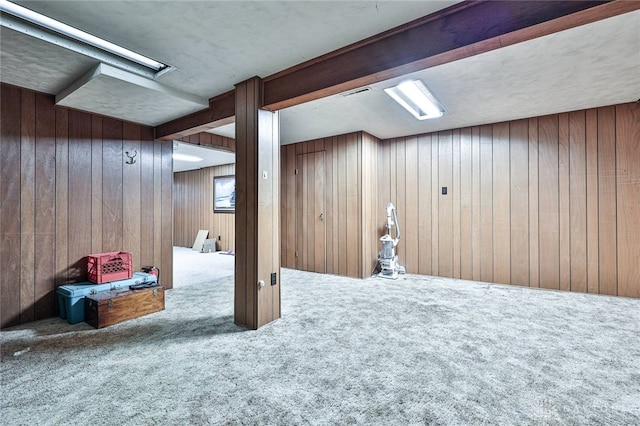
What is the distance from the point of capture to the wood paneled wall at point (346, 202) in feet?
15.6

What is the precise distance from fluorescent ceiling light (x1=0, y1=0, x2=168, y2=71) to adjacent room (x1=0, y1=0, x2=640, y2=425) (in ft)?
0.05

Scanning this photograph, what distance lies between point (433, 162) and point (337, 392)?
4083 millimetres

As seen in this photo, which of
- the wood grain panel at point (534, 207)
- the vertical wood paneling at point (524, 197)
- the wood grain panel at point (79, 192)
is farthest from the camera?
the wood grain panel at point (534, 207)

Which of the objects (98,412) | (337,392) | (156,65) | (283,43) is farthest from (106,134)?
(337,392)

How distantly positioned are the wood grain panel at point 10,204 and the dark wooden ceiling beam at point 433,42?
8.28 ft

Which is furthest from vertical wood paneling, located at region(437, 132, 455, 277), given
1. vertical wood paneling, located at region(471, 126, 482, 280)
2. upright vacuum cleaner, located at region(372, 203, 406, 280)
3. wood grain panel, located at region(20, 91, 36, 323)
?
wood grain panel, located at region(20, 91, 36, 323)

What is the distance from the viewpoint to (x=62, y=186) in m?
3.14

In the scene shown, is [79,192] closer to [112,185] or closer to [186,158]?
[112,185]

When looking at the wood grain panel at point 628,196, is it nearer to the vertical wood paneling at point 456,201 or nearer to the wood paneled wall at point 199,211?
the vertical wood paneling at point 456,201

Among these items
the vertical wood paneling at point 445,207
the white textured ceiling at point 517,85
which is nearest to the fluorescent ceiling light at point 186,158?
the white textured ceiling at point 517,85

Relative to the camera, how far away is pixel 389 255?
4852 millimetres

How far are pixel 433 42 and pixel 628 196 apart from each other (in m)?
3.69

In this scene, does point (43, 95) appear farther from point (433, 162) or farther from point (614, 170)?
point (614, 170)

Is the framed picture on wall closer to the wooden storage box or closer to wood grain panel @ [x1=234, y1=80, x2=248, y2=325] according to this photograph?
the wooden storage box
